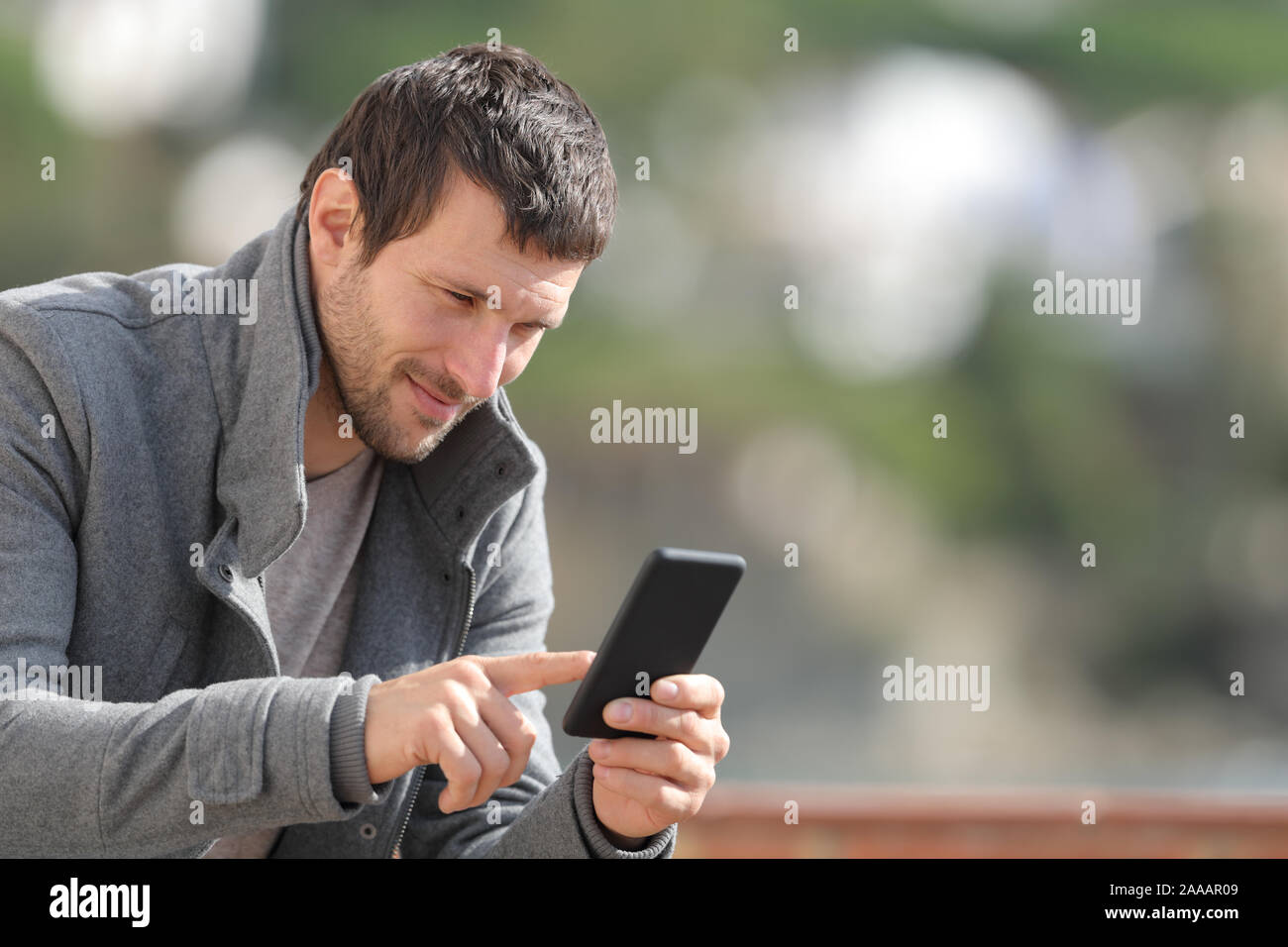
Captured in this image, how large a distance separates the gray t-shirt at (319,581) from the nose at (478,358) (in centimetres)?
28

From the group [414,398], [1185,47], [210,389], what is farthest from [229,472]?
[1185,47]

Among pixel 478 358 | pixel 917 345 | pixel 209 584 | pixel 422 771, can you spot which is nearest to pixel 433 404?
pixel 478 358

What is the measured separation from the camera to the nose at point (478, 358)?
1.78 meters

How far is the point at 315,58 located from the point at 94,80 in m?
1.43

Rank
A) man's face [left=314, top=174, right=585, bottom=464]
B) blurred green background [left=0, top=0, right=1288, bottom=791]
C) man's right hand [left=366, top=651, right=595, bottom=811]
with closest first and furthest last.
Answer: man's right hand [left=366, top=651, right=595, bottom=811] → man's face [left=314, top=174, right=585, bottom=464] → blurred green background [left=0, top=0, right=1288, bottom=791]

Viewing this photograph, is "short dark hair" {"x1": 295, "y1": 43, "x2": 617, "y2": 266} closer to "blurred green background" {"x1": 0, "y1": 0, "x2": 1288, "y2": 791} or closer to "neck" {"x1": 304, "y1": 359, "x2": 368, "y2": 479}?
"neck" {"x1": 304, "y1": 359, "x2": 368, "y2": 479}

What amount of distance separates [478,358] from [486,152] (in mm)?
267

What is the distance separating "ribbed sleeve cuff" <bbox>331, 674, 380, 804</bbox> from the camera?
133cm

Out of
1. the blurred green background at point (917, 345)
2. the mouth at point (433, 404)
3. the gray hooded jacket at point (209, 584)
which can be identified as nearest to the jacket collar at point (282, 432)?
the gray hooded jacket at point (209, 584)

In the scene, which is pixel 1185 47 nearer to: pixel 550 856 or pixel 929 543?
pixel 929 543

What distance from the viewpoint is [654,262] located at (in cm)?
901

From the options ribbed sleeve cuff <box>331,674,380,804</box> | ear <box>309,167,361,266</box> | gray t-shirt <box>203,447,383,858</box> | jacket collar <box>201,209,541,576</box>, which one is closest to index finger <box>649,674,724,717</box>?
ribbed sleeve cuff <box>331,674,380,804</box>

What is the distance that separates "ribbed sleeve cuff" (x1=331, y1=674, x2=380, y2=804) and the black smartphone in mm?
238

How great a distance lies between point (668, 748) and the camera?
1.55 metres
